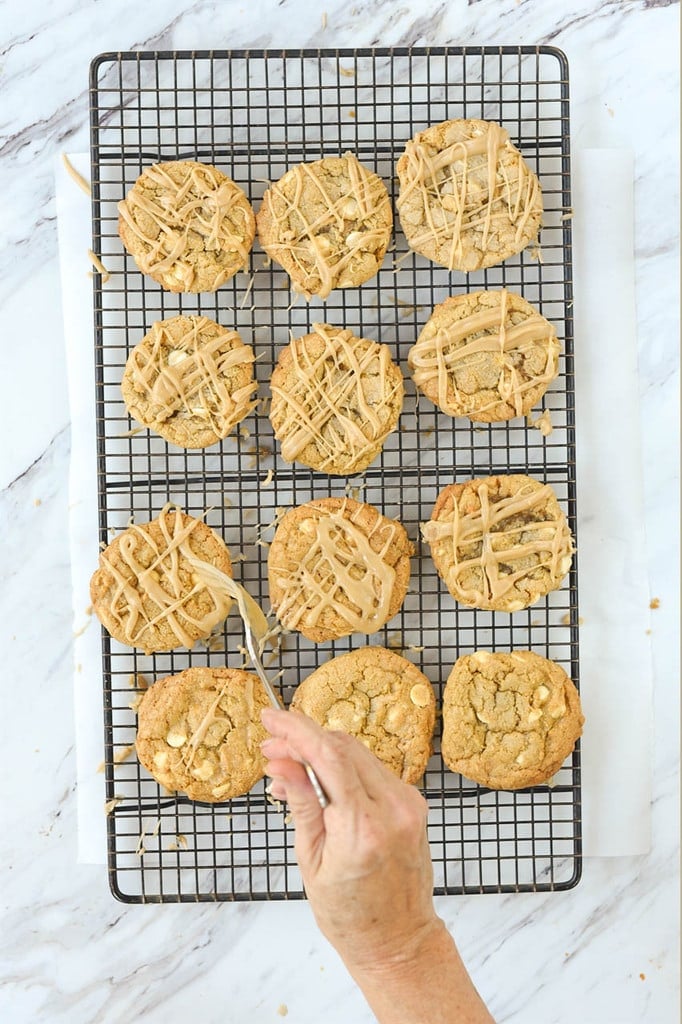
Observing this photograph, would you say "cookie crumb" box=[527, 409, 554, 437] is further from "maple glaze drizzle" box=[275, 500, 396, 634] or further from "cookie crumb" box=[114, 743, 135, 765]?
"cookie crumb" box=[114, 743, 135, 765]

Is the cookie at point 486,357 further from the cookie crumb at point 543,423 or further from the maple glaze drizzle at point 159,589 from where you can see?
the maple glaze drizzle at point 159,589

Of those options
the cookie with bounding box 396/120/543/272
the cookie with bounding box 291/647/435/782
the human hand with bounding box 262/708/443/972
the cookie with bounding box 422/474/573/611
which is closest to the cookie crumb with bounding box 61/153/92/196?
the cookie with bounding box 396/120/543/272

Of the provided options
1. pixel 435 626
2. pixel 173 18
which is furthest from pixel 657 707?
pixel 173 18

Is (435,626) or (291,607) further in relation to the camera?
(435,626)

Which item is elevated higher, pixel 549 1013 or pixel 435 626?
pixel 435 626

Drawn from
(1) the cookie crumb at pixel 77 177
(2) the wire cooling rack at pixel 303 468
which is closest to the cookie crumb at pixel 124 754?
(2) the wire cooling rack at pixel 303 468

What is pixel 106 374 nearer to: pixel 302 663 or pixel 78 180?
pixel 78 180
